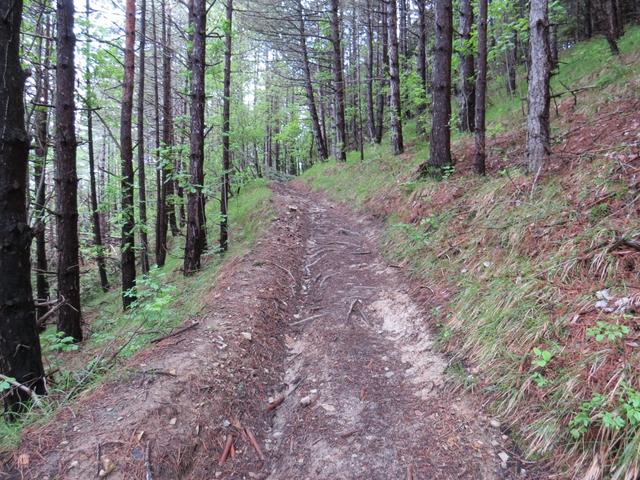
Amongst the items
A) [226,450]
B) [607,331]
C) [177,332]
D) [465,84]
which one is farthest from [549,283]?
[465,84]

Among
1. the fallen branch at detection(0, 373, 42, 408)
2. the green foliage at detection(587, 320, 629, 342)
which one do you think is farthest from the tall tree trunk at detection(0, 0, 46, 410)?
the green foliage at detection(587, 320, 629, 342)

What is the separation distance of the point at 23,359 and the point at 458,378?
4.35 metres

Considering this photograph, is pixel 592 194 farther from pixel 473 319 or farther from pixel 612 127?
pixel 612 127

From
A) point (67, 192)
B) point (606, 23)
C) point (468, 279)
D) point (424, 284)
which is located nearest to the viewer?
point (468, 279)

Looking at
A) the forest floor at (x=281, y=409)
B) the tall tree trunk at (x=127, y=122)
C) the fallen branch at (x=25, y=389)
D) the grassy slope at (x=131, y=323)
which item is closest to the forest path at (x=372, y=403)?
the forest floor at (x=281, y=409)

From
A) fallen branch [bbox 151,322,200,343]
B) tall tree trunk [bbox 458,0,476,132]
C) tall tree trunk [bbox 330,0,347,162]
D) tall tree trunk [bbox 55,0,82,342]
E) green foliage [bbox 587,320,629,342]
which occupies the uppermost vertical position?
tall tree trunk [bbox 330,0,347,162]

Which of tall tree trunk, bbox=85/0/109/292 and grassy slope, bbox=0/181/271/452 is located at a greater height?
tall tree trunk, bbox=85/0/109/292

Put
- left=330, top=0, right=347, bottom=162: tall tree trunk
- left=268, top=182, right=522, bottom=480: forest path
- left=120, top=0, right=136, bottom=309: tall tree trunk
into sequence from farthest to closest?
left=330, top=0, right=347, bottom=162: tall tree trunk < left=120, top=0, right=136, bottom=309: tall tree trunk < left=268, top=182, right=522, bottom=480: forest path

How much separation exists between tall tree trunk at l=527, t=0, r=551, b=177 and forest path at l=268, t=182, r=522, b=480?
3007 mm

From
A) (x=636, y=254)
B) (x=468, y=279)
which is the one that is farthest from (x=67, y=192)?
(x=636, y=254)

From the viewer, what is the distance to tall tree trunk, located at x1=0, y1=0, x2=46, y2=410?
331cm

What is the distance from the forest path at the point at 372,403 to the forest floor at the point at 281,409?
0.01m

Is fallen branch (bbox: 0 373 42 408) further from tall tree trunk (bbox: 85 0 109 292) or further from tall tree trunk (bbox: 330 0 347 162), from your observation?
tall tree trunk (bbox: 330 0 347 162)

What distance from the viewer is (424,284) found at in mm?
5719
